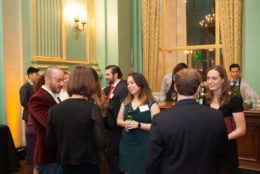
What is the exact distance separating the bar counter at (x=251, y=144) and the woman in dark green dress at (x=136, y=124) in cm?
A: 192

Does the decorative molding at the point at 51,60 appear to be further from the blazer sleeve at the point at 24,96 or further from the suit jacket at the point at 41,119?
the suit jacket at the point at 41,119

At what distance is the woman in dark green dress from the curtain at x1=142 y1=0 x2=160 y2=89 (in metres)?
4.31

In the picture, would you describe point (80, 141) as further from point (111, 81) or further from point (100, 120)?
point (111, 81)

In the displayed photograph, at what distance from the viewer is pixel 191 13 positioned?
7613mm

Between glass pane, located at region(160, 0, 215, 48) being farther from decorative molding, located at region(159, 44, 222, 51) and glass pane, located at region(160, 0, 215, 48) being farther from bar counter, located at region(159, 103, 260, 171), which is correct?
bar counter, located at region(159, 103, 260, 171)

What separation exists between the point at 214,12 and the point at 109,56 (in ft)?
8.62

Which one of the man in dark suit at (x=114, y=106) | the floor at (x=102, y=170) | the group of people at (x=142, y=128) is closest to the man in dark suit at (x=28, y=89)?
the floor at (x=102, y=170)

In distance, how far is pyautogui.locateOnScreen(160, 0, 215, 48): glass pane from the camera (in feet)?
24.2

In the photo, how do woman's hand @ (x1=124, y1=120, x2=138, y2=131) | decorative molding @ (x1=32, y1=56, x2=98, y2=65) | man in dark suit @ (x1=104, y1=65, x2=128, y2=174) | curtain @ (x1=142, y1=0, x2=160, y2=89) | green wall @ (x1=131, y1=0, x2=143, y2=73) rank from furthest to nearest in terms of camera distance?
green wall @ (x1=131, y1=0, x2=143, y2=73), curtain @ (x1=142, y1=0, x2=160, y2=89), decorative molding @ (x1=32, y1=56, x2=98, y2=65), man in dark suit @ (x1=104, y1=65, x2=128, y2=174), woman's hand @ (x1=124, y1=120, x2=138, y2=131)

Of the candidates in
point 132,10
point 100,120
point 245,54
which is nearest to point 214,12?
point 245,54

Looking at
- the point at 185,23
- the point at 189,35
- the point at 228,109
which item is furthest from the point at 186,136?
the point at 185,23

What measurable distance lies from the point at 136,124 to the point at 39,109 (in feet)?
3.13

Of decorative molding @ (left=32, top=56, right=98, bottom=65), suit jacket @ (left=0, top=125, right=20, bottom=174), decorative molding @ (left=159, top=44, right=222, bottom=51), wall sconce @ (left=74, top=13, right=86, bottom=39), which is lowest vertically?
suit jacket @ (left=0, top=125, right=20, bottom=174)

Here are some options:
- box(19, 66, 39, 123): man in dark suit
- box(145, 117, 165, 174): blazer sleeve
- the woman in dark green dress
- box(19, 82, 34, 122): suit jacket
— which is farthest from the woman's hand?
box(19, 82, 34, 122): suit jacket
